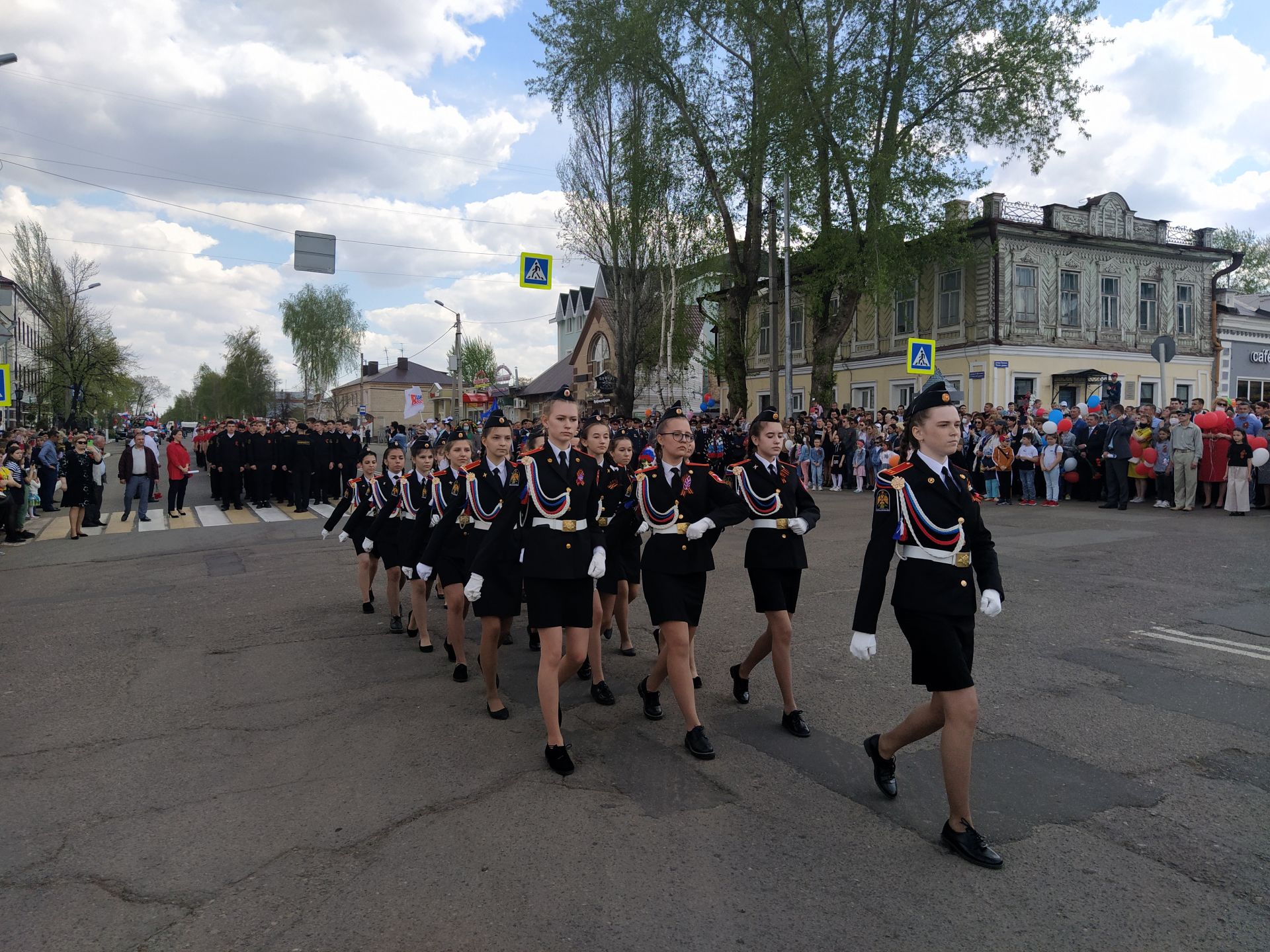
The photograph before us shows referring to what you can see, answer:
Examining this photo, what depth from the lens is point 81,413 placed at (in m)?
49.3

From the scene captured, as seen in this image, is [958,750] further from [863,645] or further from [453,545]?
[453,545]

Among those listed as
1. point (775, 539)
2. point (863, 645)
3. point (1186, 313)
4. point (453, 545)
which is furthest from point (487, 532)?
point (1186, 313)

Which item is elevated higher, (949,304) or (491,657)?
(949,304)

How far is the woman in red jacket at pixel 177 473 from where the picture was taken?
67.1ft

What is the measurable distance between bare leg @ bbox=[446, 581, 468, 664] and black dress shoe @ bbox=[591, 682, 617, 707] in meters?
1.15

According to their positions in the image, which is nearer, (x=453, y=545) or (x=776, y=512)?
(x=776, y=512)

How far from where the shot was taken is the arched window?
2564 inches

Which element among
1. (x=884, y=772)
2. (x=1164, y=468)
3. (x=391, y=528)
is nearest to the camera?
(x=884, y=772)

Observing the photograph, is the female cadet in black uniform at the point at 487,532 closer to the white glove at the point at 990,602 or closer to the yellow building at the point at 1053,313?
the white glove at the point at 990,602

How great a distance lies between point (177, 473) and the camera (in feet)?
67.2

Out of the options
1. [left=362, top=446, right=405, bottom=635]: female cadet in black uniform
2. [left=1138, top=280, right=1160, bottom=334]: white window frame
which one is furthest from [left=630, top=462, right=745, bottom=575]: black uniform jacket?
[left=1138, top=280, right=1160, bottom=334]: white window frame

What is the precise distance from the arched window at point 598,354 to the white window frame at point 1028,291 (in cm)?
3626

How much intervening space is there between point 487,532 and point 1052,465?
50.6 feet

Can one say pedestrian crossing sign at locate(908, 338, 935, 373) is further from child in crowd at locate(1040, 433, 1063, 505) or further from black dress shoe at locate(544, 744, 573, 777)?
black dress shoe at locate(544, 744, 573, 777)
